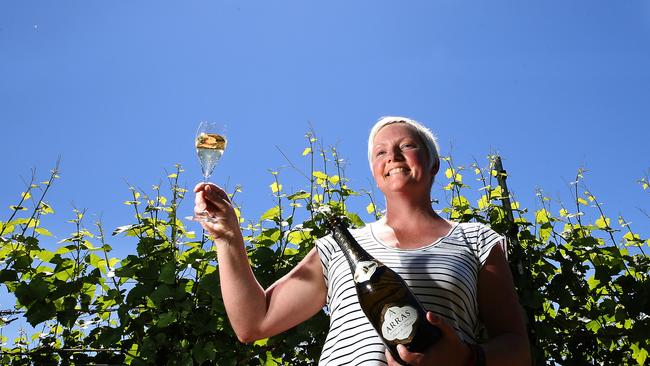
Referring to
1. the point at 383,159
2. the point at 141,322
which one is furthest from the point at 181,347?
the point at 383,159

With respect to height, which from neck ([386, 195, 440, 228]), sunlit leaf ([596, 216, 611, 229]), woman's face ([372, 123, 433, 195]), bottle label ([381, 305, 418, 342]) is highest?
sunlit leaf ([596, 216, 611, 229])

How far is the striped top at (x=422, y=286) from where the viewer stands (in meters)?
1.56

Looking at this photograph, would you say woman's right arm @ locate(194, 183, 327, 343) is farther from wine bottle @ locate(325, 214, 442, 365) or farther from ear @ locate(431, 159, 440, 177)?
ear @ locate(431, 159, 440, 177)

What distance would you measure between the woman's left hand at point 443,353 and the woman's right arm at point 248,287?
0.68 metres

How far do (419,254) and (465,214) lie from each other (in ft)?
4.72

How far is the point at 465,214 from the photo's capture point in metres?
3.06

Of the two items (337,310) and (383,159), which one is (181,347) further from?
(383,159)

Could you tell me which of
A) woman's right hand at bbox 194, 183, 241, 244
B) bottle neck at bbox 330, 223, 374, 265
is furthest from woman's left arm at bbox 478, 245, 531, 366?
woman's right hand at bbox 194, 183, 241, 244

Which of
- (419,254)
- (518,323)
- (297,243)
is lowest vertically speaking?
(518,323)

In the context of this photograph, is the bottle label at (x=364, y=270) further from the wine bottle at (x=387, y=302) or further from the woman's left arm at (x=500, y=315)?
the woman's left arm at (x=500, y=315)

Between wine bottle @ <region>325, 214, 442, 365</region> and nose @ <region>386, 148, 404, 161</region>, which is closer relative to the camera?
wine bottle @ <region>325, 214, 442, 365</region>

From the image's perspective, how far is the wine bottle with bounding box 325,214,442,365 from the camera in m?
1.38

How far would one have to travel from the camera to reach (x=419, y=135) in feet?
6.33

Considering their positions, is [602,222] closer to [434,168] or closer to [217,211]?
[434,168]
